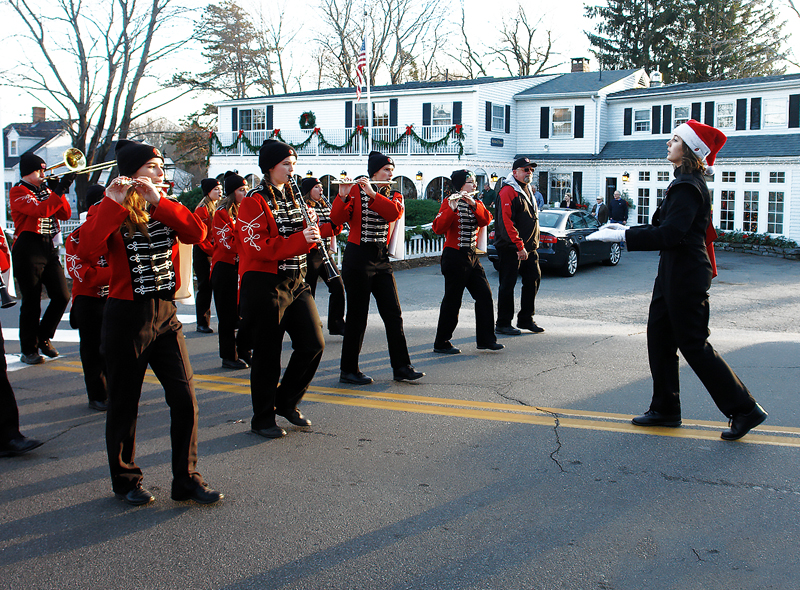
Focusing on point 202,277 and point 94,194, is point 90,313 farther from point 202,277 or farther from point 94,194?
point 202,277

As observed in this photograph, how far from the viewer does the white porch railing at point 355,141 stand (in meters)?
32.0

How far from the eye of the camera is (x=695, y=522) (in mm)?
3959

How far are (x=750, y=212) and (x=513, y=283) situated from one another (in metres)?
19.9

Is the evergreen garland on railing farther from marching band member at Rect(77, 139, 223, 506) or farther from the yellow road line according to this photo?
marching band member at Rect(77, 139, 223, 506)

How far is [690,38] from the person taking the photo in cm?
4731

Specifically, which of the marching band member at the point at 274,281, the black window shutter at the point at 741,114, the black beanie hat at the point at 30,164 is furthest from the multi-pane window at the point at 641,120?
the marching band member at the point at 274,281

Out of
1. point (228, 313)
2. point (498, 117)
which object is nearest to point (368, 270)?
point (228, 313)

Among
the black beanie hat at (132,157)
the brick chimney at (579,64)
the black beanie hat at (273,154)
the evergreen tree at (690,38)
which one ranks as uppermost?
the evergreen tree at (690,38)

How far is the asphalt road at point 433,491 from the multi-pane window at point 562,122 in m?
26.0

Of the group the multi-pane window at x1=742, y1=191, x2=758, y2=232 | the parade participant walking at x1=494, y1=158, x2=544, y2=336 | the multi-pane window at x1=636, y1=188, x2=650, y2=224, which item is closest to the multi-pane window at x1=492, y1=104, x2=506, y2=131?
the multi-pane window at x1=636, y1=188, x2=650, y2=224

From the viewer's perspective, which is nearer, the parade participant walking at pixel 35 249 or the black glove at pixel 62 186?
the parade participant walking at pixel 35 249

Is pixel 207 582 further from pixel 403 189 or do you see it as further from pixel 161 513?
pixel 403 189

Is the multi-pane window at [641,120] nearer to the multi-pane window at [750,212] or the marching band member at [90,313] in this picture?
the multi-pane window at [750,212]

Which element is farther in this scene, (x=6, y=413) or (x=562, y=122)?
(x=562, y=122)
